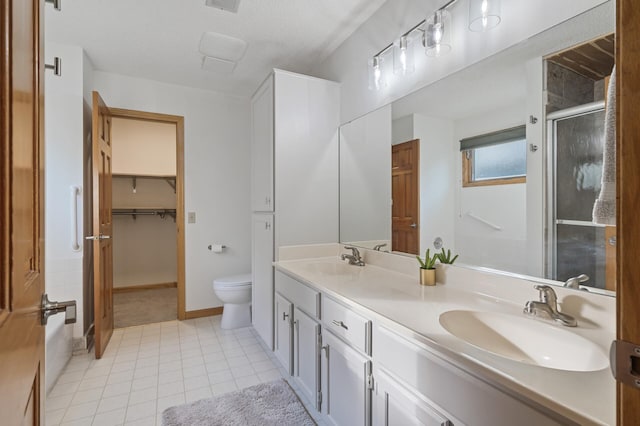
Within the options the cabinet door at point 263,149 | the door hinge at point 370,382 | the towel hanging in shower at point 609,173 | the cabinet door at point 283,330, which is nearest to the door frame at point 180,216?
the cabinet door at point 263,149

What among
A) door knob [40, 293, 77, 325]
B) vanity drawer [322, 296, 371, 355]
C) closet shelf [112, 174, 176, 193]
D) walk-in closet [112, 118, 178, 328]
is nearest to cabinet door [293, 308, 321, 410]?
vanity drawer [322, 296, 371, 355]

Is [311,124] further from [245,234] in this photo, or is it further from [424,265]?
[245,234]

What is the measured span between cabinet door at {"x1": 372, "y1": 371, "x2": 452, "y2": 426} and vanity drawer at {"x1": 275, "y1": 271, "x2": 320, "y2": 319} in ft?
1.79

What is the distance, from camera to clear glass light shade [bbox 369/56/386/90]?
201 centimetres

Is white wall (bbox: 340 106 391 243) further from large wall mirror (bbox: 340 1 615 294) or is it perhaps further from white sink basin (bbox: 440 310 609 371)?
white sink basin (bbox: 440 310 609 371)

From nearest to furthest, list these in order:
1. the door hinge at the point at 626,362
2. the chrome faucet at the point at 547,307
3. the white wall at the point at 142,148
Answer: the door hinge at the point at 626,362 < the chrome faucet at the point at 547,307 < the white wall at the point at 142,148

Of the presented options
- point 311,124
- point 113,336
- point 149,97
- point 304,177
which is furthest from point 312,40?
point 113,336

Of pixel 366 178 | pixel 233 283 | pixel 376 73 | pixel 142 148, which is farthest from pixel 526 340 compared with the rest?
pixel 142 148

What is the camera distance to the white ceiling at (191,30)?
2.01m

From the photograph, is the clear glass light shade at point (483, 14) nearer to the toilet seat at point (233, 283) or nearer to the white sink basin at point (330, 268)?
the white sink basin at point (330, 268)

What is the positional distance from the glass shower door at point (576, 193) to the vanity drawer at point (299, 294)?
3.50ft

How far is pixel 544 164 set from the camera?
1201 mm

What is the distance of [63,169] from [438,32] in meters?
2.86

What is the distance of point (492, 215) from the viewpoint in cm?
141
